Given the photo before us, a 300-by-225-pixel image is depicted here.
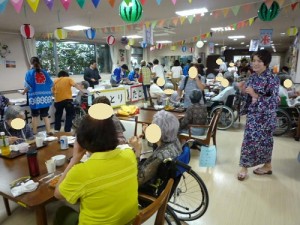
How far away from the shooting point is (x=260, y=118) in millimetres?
2211

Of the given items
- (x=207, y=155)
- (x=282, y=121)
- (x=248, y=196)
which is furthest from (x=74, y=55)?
(x=248, y=196)

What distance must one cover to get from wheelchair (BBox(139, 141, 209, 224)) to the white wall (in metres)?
6.72

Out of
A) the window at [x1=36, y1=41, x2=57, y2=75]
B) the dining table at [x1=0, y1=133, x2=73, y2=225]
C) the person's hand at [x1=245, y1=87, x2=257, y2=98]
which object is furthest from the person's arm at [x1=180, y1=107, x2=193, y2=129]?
the window at [x1=36, y1=41, x2=57, y2=75]

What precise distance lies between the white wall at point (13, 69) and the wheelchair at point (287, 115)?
288 inches

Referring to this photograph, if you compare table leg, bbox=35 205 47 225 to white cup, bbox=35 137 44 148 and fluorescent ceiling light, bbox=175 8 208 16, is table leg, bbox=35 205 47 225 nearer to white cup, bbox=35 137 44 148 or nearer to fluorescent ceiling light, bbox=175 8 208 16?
white cup, bbox=35 137 44 148

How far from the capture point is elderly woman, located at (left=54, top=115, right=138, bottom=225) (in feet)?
2.93

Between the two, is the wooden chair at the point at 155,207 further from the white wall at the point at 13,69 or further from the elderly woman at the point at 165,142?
the white wall at the point at 13,69

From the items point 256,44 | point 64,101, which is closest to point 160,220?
point 64,101

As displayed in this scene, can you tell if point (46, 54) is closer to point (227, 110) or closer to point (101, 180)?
point (227, 110)

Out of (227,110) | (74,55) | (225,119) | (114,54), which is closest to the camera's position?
(227,110)

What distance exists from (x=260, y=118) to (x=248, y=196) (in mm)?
777

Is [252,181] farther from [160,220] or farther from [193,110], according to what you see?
[160,220]

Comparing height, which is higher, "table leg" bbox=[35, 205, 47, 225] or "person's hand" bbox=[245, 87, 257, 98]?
"person's hand" bbox=[245, 87, 257, 98]

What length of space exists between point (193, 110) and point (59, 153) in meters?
1.63
